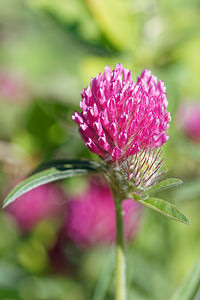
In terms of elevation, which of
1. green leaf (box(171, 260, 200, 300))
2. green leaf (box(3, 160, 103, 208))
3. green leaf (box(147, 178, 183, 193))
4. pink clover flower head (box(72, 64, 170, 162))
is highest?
pink clover flower head (box(72, 64, 170, 162))

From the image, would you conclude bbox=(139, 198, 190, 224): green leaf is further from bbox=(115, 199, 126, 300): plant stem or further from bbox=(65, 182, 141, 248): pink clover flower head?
bbox=(65, 182, 141, 248): pink clover flower head

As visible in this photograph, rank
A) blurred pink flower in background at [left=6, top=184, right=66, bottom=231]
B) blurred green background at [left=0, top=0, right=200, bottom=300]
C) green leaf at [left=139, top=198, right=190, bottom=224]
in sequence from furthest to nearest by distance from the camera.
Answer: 1. blurred pink flower in background at [left=6, top=184, right=66, bottom=231]
2. blurred green background at [left=0, top=0, right=200, bottom=300]
3. green leaf at [left=139, top=198, right=190, bottom=224]

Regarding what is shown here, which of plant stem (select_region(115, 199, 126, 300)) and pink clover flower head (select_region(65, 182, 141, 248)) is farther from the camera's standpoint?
pink clover flower head (select_region(65, 182, 141, 248))

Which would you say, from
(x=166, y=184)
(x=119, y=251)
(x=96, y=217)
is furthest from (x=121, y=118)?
(x=96, y=217)

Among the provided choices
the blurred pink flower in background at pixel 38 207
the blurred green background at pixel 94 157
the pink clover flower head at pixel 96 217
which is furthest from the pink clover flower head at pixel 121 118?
the blurred pink flower in background at pixel 38 207

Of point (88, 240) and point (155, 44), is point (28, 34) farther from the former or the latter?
point (88, 240)

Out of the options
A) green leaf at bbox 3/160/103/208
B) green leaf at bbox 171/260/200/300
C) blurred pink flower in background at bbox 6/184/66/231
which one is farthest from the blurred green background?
green leaf at bbox 3/160/103/208

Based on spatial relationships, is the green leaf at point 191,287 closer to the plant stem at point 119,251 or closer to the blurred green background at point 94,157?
the plant stem at point 119,251
